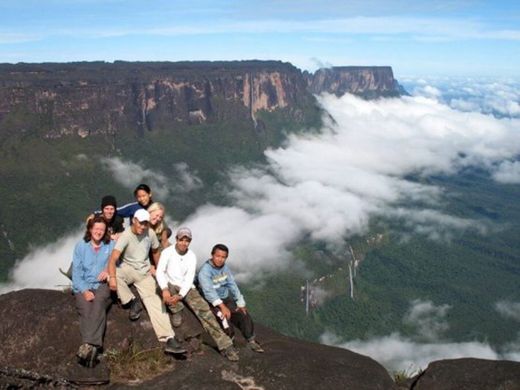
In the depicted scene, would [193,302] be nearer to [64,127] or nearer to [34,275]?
[34,275]

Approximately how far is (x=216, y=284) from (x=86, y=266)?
3.17 m

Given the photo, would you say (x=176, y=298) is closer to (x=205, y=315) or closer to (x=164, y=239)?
(x=205, y=315)

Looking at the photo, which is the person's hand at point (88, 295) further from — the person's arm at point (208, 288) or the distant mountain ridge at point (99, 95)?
the distant mountain ridge at point (99, 95)

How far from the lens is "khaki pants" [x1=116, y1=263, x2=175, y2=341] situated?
12227 millimetres

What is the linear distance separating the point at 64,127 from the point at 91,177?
1689 centimetres

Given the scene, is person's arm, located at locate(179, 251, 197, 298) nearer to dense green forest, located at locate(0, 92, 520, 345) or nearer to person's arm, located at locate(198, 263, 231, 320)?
person's arm, located at locate(198, 263, 231, 320)

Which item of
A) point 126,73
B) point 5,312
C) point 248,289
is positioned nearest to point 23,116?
point 126,73

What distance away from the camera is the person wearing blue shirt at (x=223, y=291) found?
1290cm

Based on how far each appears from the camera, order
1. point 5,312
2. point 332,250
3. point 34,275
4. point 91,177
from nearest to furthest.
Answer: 1. point 5,312
2. point 34,275
3. point 91,177
4. point 332,250

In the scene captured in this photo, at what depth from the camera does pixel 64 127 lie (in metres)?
158

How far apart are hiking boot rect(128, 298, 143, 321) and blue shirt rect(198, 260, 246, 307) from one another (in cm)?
156

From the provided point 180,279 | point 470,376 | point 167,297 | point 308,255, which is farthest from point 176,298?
point 308,255

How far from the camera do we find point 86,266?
→ 1219 cm

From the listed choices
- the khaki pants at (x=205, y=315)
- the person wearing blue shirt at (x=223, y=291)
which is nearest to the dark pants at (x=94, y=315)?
the khaki pants at (x=205, y=315)
